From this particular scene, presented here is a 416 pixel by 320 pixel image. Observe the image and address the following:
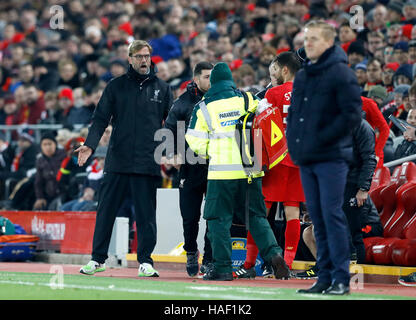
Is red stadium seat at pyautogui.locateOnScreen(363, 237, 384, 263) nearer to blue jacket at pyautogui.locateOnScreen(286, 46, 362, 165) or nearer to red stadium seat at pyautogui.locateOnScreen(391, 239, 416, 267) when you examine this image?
red stadium seat at pyautogui.locateOnScreen(391, 239, 416, 267)

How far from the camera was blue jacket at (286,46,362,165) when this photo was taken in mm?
6809

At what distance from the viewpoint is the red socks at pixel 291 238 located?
933 cm

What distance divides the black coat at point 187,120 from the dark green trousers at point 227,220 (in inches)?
27.5

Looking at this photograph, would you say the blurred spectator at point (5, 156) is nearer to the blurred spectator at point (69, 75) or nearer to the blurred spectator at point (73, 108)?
the blurred spectator at point (73, 108)

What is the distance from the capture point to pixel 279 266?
A: 8766 mm

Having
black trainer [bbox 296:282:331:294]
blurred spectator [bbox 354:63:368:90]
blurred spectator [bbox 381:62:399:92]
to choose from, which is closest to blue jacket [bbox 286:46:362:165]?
black trainer [bbox 296:282:331:294]

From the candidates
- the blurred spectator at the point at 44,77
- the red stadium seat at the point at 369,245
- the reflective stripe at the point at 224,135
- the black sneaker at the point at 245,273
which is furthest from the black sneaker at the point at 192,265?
the blurred spectator at the point at 44,77

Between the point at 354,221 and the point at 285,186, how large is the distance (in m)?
0.88

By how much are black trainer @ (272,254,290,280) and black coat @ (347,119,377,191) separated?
1.18 m

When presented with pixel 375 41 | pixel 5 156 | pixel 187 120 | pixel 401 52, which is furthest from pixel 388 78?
pixel 5 156

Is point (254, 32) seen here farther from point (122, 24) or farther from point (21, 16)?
point (21, 16)

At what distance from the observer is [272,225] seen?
1000cm

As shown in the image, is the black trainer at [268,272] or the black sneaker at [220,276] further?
the black trainer at [268,272]

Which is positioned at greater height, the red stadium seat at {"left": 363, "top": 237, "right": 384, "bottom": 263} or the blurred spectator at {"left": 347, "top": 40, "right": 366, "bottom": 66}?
the blurred spectator at {"left": 347, "top": 40, "right": 366, "bottom": 66}
